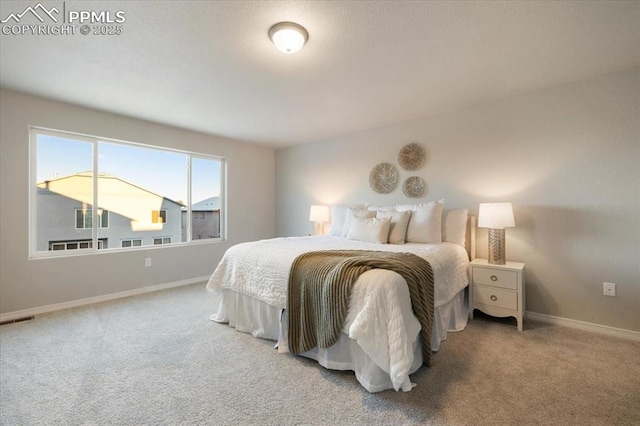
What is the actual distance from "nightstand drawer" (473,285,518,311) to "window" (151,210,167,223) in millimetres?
4162

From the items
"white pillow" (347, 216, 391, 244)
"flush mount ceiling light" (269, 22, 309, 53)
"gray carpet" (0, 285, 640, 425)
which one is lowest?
"gray carpet" (0, 285, 640, 425)

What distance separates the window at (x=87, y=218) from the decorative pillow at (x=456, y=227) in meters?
4.18

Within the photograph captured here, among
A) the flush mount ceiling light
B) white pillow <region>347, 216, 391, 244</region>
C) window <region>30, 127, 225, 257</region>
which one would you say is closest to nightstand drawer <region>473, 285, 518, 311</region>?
white pillow <region>347, 216, 391, 244</region>

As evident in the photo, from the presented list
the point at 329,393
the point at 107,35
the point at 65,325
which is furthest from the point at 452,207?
the point at 65,325

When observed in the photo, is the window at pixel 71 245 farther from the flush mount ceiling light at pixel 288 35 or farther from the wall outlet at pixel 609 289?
the wall outlet at pixel 609 289

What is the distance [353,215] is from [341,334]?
6.03 feet

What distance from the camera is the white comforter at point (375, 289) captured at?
1626 millimetres

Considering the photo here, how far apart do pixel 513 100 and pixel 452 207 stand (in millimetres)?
1284

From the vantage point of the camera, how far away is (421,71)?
252cm

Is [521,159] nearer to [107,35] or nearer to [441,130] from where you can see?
[441,130]

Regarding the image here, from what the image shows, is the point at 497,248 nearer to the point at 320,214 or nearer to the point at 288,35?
the point at 320,214

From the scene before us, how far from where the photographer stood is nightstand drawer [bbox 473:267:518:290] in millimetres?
2615

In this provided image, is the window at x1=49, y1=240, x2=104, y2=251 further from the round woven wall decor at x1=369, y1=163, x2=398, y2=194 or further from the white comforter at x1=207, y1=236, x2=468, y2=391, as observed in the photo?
the round woven wall decor at x1=369, y1=163, x2=398, y2=194

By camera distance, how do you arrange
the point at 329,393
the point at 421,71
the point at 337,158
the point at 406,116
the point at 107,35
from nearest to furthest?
1. the point at 329,393
2. the point at 107,35
3. the point at 421,71
4. the point at 406,116
5. the point at 337,158
